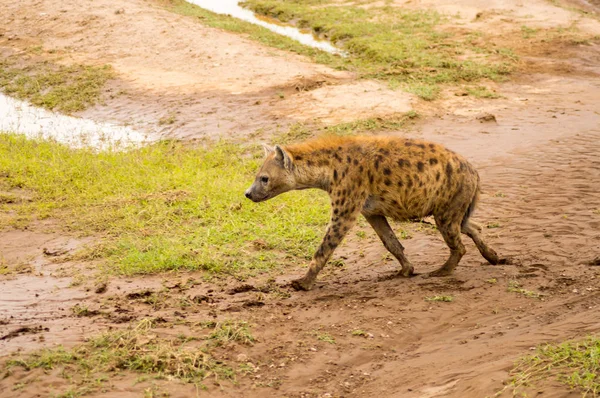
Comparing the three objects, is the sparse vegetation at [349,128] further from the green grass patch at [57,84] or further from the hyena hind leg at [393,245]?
the hyena hind leg at [393,245]

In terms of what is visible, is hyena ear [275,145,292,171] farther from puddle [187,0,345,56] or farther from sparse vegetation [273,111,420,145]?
puddle [187,0,345,56]

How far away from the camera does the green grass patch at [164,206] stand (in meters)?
7.05

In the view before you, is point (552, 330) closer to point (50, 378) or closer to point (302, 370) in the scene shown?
point (302, 370)

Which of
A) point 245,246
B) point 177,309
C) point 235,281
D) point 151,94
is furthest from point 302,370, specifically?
point 151,94

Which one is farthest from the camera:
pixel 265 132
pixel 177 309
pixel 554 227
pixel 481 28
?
pixel 481 28

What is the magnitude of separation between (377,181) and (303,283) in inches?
37.6

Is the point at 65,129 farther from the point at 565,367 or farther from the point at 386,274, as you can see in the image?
the point at 565,367

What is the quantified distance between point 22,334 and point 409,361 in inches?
97.7

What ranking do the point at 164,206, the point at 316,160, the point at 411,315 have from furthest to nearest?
the point at 164,206
the point at 316,160
the point at 411,315

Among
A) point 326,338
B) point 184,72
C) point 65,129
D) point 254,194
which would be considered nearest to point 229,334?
point 326,338

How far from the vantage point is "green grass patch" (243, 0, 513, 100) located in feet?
42.0

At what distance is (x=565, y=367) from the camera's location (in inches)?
165

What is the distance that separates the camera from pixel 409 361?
16.3 ft

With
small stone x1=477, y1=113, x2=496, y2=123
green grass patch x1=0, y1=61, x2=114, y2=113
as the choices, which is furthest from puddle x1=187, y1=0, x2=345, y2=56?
small stone x1=477, y1=113, x2=496, y2=123
